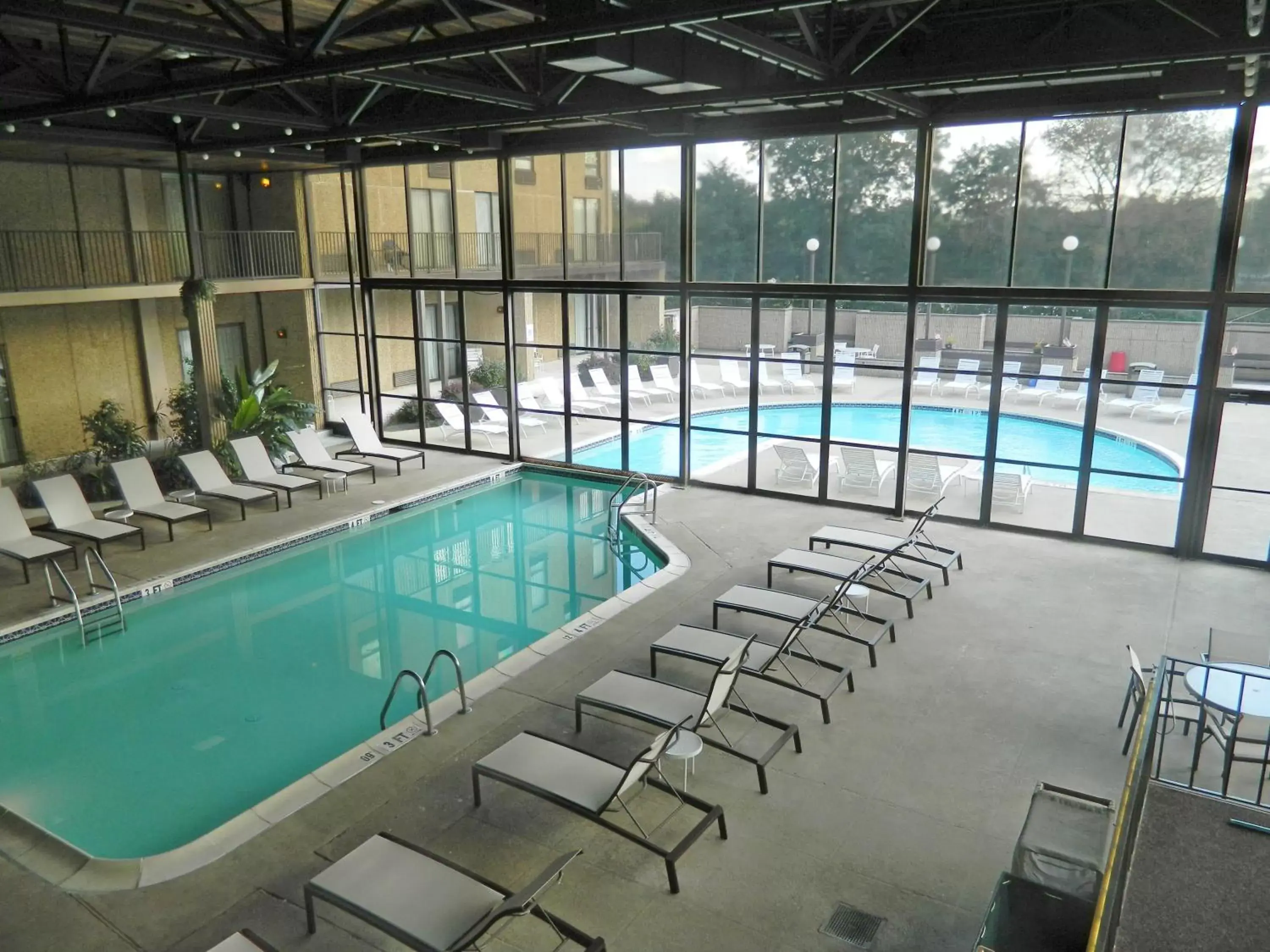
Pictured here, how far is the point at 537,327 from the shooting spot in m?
14.9

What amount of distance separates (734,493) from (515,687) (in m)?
6.08

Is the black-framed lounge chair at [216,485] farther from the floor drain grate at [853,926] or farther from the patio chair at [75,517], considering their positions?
the floor drain grate at [853,926]

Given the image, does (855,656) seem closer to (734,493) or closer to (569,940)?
(569,940)

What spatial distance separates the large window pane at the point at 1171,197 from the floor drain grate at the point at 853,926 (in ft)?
25.7

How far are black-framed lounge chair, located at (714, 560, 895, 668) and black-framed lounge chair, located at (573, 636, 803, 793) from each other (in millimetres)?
1265

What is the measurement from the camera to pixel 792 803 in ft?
18.5

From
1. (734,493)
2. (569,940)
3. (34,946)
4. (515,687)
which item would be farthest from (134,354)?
(569,940)

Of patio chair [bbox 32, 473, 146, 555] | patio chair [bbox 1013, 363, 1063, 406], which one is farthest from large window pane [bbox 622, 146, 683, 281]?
patio chair [bbox 32, 473, 146, 555]

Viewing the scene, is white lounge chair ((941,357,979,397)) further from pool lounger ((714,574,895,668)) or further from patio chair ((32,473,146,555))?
patio chair ((32,473,146,555))

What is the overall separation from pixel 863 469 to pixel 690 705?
6.44m

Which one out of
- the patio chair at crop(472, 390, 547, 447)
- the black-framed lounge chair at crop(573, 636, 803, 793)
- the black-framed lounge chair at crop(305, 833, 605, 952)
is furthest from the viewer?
the patio chair at crop(472, 390, 547, 447)

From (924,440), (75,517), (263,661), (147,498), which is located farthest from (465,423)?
(924,440)

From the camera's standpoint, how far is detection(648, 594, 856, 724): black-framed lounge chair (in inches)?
266

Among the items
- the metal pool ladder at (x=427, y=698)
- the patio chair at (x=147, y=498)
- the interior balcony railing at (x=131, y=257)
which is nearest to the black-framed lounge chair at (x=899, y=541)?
the metal pool ladder at (x=427, y=698)
